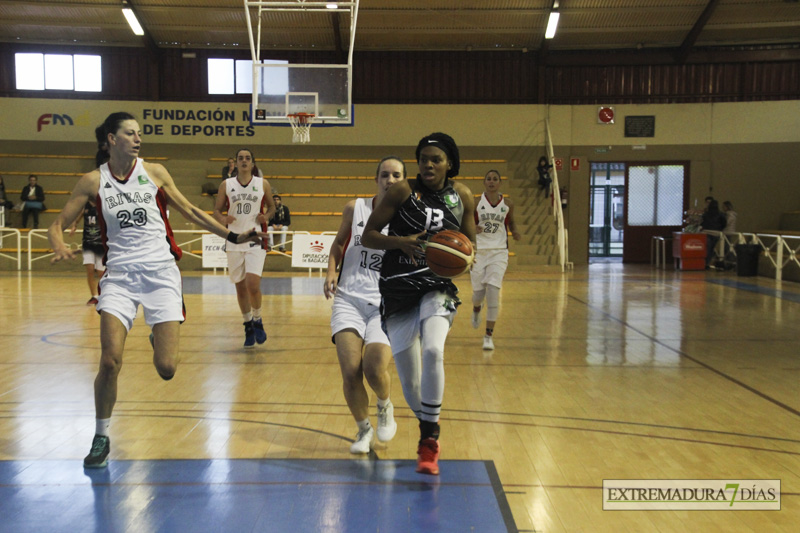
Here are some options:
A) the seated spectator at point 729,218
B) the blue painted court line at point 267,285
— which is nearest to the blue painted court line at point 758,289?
the seated spectator at point 729,218

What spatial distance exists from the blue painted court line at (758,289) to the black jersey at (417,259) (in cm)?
1031

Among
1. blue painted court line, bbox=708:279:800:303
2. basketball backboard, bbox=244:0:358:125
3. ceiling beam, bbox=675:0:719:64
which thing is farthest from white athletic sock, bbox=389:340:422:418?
ceiling beam, bbox=675:0:719:64

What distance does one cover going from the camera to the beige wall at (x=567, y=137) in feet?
71.1

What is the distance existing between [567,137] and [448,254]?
A: 19.5 m

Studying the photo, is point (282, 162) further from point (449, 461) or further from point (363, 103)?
point (449, 461)

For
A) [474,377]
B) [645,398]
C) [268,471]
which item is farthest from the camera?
[474,377]

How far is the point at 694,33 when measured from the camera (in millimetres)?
20734

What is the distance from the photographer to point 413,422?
16.0 feet

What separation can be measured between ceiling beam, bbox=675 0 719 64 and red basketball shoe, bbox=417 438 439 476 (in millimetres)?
19040

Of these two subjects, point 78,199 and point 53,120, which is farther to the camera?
point 53,120

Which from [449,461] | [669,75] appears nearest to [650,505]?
[449,461]

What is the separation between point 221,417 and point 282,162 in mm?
17539

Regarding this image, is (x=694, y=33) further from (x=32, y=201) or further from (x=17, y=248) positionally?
(x=17, y=248)

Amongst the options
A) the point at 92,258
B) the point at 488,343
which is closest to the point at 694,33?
the point at 488,343
